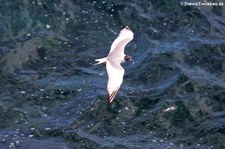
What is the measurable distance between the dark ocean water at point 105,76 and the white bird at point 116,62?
1.05m

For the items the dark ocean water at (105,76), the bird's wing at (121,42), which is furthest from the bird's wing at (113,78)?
the dark ocean water at (105,76)

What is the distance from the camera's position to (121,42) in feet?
48.8

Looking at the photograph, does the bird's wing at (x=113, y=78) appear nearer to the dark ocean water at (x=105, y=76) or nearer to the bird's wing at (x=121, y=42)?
the bird's wing at (x=121, y=42)

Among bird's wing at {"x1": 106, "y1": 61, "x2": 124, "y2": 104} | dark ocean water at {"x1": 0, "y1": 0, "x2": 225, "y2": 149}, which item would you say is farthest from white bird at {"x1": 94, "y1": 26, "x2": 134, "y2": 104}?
dark ocean water at {"x1": 0, "y1": 0, "x2": 225, "y2": 149}

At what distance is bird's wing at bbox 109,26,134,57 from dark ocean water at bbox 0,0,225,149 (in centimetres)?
101

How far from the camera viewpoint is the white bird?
12.5 metres

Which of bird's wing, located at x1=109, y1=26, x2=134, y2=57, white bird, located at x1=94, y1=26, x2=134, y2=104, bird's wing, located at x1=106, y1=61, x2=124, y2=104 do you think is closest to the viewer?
bird's wing, located at x1=106, y1=61, x2=124, y2=104

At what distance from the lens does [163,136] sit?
13453mm

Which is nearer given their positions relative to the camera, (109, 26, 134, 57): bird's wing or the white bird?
the white bird

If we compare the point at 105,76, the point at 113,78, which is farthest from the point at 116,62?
the point at 105,76

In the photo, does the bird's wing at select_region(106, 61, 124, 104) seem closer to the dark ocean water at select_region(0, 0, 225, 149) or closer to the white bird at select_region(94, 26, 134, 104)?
the white bird at select_region(94, 26, 134, 104)

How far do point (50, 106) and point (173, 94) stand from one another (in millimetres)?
3533

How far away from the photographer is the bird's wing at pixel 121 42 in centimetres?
1437

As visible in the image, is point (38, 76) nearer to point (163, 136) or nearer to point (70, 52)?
point (70, 52)
